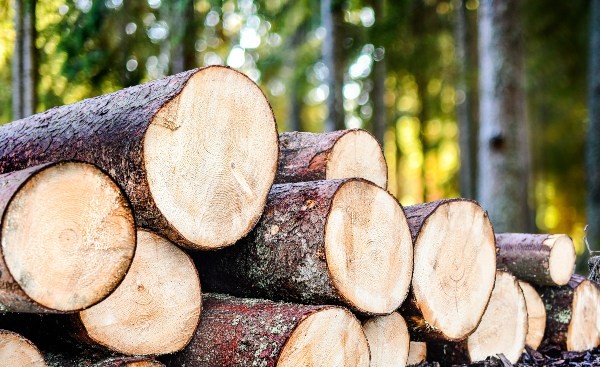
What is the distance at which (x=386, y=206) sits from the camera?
276cm

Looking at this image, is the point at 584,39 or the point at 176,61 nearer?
the point at 176,61

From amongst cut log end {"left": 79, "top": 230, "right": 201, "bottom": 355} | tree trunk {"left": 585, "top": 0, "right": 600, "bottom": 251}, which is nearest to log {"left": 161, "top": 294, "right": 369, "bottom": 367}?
cut log end {"left": 79, "top": 230, "right": 201, "bottom": 355}

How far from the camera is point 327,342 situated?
2.39 metres

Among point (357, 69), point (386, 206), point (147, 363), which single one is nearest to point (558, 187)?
point (357, 69)

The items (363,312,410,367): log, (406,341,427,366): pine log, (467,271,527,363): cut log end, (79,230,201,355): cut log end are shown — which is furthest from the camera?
(467,271,527,363): cut log end

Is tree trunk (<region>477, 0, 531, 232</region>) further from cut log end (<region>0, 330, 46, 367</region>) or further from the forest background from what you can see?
cut log end (<region>0, 330, 46, 367</region>)

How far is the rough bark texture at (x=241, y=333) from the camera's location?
227cm

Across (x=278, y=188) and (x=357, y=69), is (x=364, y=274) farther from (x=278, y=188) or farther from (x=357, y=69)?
(x=357, y=69)

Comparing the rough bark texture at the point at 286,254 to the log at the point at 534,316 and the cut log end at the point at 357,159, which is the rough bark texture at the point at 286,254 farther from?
the log at the point at 534,316

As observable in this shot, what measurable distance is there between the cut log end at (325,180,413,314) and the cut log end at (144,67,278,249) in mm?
403

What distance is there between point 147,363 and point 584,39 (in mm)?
10924

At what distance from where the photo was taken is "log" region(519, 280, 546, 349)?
381 cm

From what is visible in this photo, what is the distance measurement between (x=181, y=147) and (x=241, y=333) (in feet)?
2.71

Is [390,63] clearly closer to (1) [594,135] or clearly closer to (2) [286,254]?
(1) [594,135]
